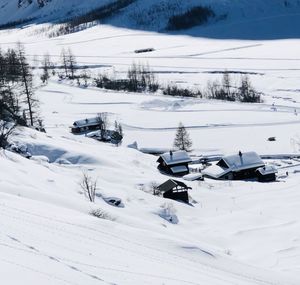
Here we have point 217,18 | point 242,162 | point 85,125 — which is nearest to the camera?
point 242,162

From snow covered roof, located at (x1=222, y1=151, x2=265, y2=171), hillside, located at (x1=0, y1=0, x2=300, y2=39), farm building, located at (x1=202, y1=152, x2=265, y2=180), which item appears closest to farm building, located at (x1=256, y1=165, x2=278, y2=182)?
farm building, located at (x1=202, y1=152, x2=265, y2=180)

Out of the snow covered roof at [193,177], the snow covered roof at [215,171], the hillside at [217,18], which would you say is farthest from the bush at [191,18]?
the snow covered roof at [193,177]

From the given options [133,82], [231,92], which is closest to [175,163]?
[231,92]

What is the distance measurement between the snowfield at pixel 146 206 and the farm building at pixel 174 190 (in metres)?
0.65

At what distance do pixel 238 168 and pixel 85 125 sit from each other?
2310 centimetres

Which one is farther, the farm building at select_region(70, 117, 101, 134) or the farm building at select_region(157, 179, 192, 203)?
the farm building at select_region(70, 117, 101, 134)

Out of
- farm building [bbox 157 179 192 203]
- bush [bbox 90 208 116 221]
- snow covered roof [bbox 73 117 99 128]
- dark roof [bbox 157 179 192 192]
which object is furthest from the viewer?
snow covered roof [bbox 73 117 99 128]

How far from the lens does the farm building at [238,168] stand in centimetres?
3806

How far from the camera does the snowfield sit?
10.2m

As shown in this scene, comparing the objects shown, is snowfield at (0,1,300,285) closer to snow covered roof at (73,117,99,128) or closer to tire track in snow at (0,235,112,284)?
tire track in snow at (0,235,112,284)

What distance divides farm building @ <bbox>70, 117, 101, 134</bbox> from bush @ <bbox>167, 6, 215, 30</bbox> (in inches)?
4060

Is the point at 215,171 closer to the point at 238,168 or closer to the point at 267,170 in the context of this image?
the point at 238,168

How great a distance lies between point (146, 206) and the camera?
69.5 feet

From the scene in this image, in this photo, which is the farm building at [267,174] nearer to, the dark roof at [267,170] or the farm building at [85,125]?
the dark roof at [267,170]
